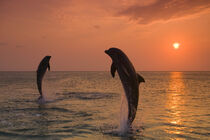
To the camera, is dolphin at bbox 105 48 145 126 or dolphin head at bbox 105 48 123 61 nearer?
dolphin at bbox 105 48 145 126

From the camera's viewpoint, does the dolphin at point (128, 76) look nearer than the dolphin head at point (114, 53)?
Yes

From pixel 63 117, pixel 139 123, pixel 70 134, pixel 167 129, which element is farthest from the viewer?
pixel 63 117

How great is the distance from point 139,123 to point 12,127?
5942mm

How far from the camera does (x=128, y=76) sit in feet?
26.0

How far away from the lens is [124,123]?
907cm

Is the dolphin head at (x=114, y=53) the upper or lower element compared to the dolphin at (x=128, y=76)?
upper

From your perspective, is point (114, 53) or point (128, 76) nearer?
point (128, 76)

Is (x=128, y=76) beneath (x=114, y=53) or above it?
beneath

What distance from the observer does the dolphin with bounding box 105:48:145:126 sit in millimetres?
7849

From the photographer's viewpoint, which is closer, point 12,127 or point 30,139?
point 30,139

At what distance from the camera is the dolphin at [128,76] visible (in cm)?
785

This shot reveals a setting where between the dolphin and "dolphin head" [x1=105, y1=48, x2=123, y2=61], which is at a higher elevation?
"dolphin head" [x1=105, y1=48, x2=123, y2=61]

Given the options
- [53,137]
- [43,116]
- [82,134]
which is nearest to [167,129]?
[82,134]

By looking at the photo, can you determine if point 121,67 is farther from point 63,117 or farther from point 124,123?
point 63,117
